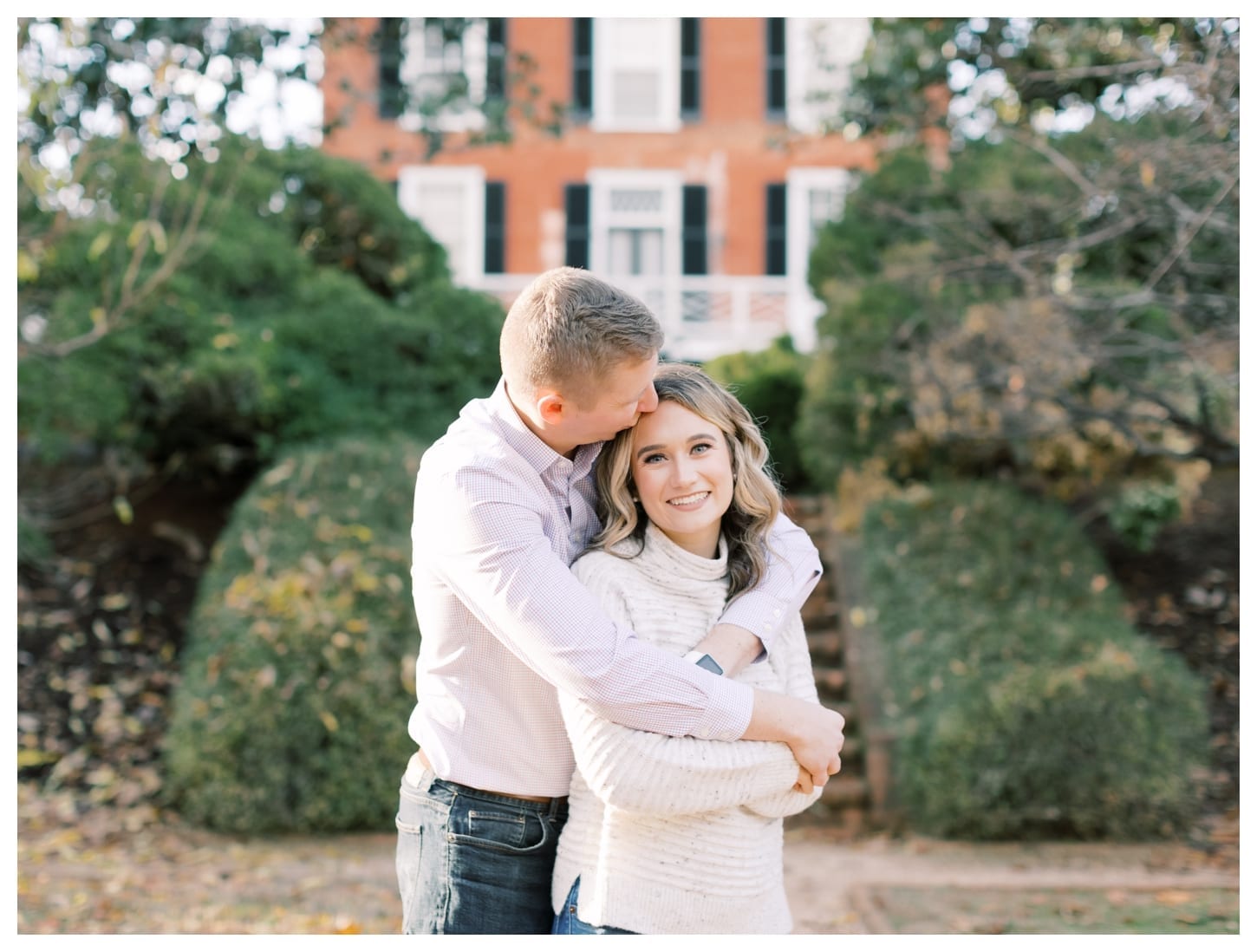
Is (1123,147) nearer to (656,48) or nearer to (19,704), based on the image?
(19,704)

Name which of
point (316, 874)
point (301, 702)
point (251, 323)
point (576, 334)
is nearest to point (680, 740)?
point (576, 334)

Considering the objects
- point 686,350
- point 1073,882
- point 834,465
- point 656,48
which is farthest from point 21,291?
point 656,48

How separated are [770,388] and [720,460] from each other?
8.09 meters

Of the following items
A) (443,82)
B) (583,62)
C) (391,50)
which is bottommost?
(443,82)

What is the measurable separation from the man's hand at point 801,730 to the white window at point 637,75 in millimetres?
15362

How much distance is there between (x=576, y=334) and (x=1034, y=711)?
4557 millimetres

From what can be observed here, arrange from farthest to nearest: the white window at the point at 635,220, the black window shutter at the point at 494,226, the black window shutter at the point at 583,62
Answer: the white window at the point at 635,220
the black window shutter at the point at 494,226
the black window shutter at the point at 583,62

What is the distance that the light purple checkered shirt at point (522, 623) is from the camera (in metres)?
1.90

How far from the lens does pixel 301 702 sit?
564 cm

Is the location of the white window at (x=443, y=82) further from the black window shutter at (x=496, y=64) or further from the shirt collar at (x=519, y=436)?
the shirt collar at (x=519, y=436)

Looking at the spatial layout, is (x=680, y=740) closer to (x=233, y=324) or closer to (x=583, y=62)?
(x=233, y=324)

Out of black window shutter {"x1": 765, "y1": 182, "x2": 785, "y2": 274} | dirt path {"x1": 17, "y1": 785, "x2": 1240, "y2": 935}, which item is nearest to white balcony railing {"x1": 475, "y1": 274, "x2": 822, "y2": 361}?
black window shutter {"x1": 765, "y1": 182, "x2": 785, "y2": 274}

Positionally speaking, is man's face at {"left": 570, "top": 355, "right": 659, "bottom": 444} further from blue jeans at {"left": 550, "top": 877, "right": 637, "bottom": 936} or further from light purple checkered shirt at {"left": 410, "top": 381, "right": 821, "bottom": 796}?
blue jeans at {"left": 550, "top": 877, "right": 637, "bottom": 936}

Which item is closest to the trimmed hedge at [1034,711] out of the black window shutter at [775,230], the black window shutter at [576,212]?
the black window shutter at [775,230]
